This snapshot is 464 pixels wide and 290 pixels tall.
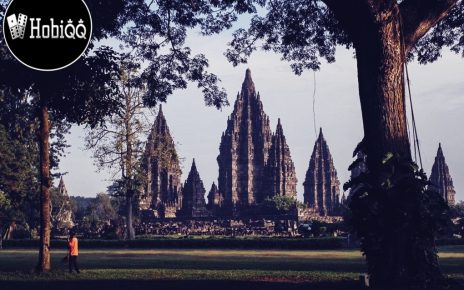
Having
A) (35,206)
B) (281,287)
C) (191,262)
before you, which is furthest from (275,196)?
(281,287)

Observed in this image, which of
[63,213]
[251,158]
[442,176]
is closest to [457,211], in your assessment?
[442,176]

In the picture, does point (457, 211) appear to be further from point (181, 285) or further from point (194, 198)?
point (181, 285)

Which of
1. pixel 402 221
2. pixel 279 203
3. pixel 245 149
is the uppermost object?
pixel 245 149

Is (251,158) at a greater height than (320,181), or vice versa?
(251,158)

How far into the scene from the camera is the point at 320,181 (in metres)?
133

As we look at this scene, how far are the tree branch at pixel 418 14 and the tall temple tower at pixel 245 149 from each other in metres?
99.2

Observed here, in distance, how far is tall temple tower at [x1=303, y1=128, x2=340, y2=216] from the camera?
13245cm

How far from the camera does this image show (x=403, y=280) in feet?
49.1

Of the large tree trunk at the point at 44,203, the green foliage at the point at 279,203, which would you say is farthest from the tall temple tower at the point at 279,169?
the large tree trunk at the point at 44,203

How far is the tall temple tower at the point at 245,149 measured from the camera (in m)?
117

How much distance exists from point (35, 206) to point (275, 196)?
55.3 metres

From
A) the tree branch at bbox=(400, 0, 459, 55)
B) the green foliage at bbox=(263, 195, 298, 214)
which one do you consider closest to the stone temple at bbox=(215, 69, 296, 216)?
the green foliage at bbox=(263, 195, 298, 214)

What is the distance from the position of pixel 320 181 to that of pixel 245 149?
22241 mm

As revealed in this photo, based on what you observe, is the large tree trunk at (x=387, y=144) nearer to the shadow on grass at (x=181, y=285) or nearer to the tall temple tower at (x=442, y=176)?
the shadow on grass at (x=181, y=285)
